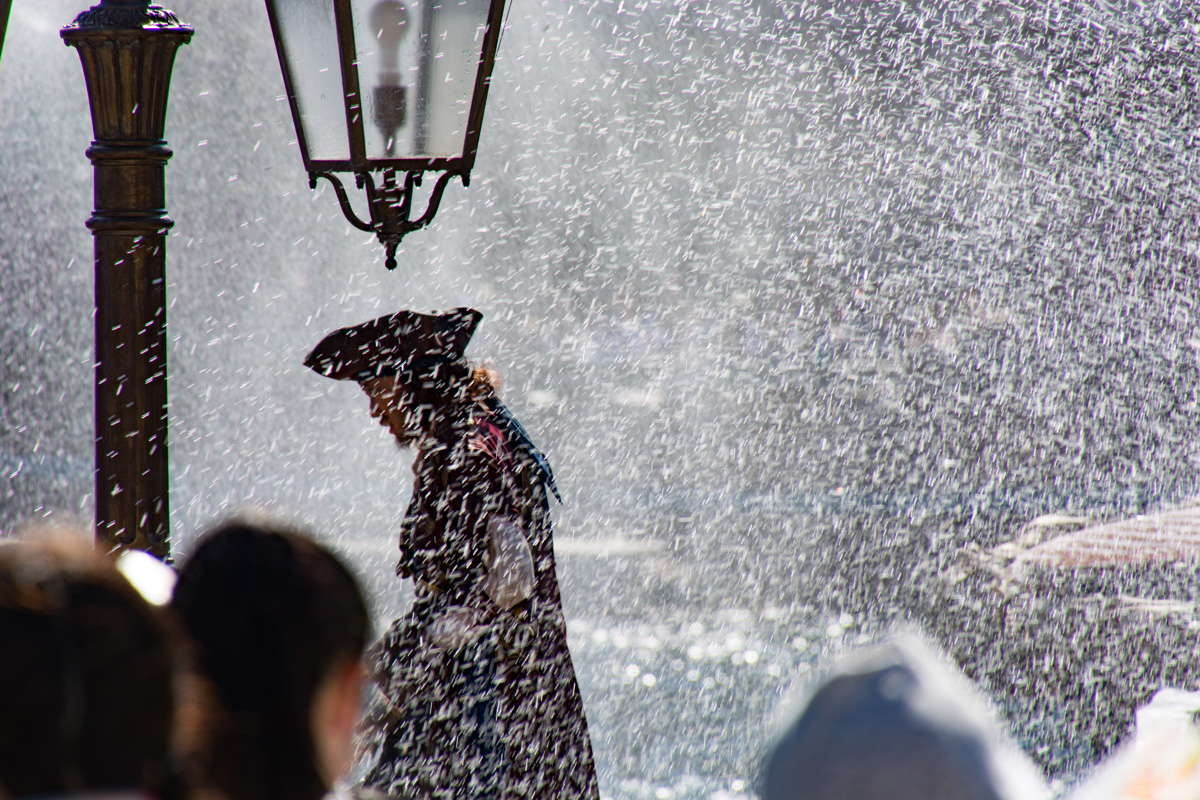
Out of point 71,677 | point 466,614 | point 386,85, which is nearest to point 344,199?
point 386,85

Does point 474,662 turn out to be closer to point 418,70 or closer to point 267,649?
point 418,70

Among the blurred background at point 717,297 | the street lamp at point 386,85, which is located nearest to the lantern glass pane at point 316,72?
the street lamp at point 386,85

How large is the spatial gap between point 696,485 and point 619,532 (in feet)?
13.9

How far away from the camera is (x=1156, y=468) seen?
14.8m

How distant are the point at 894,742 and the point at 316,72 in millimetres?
2010

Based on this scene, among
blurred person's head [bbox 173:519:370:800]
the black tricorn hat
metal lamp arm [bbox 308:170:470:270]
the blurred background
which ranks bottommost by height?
the blurred background

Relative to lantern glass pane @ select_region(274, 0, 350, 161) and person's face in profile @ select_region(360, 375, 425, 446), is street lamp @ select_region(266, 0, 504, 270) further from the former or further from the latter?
person's face in profile @ select_region(360, 375, 425, 446)

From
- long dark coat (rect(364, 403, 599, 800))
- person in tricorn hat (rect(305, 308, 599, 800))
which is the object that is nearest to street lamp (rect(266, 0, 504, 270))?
person in tricorn hat (rect(305, 308, 599, 800))

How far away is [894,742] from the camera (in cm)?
82

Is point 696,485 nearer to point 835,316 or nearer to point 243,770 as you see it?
point 835,316

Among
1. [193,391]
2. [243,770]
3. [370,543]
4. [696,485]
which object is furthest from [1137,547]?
[193,391]

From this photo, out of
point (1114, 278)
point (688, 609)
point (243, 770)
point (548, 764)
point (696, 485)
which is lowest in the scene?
point (696, 485)

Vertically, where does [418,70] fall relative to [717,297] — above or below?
above

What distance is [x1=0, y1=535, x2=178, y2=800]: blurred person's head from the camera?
0.73 meters
